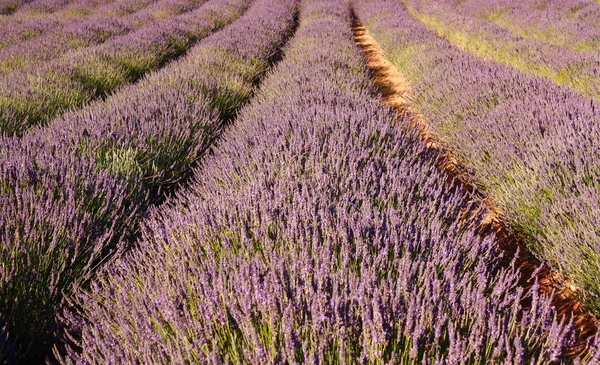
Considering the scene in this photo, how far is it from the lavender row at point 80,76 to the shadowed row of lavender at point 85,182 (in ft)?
2.27

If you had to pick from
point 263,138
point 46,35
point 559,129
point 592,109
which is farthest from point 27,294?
point 46,35

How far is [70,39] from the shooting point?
24.3 feet

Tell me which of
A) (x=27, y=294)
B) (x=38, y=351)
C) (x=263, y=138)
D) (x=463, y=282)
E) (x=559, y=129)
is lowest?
(x=38, y=351)

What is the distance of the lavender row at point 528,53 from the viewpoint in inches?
198

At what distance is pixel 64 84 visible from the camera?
4.80 meters

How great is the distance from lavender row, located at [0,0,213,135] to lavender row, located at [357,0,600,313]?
11.0 feet

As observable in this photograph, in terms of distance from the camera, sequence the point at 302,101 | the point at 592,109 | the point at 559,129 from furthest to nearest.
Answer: the point at 302,101 < the point at 592,109 < the point at 559,129

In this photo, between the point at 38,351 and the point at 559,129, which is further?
the point at 559,129

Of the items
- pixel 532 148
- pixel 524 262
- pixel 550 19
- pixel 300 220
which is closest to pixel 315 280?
pixel 300 220

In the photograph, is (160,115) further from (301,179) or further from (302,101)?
(301,179)

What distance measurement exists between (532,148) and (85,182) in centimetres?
251

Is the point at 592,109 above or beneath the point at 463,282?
above

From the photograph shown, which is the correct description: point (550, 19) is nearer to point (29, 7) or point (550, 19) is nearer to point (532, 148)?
point (532, 148)

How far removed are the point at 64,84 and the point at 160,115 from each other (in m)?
1.89
